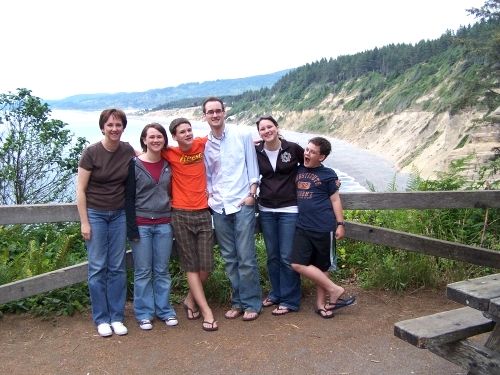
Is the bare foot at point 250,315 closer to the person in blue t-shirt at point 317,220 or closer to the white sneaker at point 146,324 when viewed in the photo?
the person in blue t-shirt at point 317,220

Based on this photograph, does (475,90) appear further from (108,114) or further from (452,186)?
(108,114)

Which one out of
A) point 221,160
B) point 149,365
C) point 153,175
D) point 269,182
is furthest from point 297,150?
point 149,365

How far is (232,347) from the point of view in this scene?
381 centimetres

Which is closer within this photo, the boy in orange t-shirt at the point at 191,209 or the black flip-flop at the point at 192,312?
the boy in orange t-shirt at the point at 191,209

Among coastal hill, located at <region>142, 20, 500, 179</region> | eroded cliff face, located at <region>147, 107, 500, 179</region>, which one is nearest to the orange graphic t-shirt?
eroded cliff face, located at <region>147, 107, 500, 179</region>

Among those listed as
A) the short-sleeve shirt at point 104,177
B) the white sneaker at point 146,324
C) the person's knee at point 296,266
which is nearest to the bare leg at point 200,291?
the white sneaker at point 146,324

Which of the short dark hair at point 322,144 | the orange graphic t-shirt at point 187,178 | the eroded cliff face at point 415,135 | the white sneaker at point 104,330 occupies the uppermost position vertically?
the short dark hair at point 322,144

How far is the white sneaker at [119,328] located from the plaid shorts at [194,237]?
24.6 inches

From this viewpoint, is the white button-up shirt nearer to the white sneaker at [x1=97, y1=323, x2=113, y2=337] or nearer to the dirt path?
the dirt path

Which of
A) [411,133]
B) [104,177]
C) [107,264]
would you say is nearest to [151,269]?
[107,264]

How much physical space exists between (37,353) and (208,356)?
1187 mm

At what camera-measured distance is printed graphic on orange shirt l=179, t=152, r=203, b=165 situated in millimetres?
4129

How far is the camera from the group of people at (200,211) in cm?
398

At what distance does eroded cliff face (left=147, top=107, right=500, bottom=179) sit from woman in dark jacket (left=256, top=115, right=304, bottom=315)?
16.1 m
